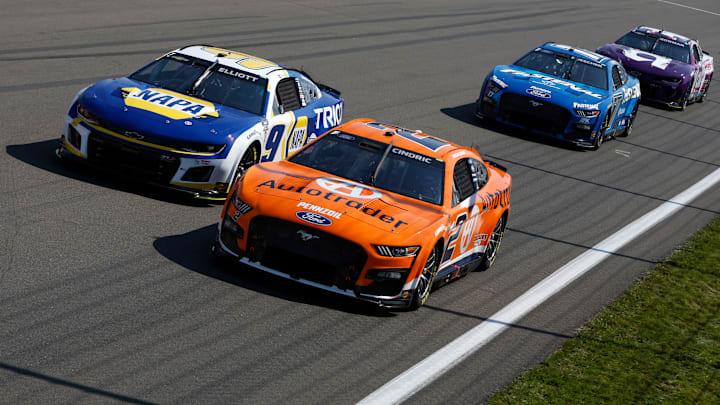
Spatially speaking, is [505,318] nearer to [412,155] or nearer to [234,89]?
[412,155]

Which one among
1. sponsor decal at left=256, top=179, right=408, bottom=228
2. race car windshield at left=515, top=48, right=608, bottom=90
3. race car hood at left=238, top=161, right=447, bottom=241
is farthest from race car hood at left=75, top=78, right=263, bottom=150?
race car windshield at left=515, top=48, right=608, bottom=90

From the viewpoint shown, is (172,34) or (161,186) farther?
(172,34)

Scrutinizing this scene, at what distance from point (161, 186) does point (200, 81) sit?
1705 millimetres

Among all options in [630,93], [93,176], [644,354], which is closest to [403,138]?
[644,354]

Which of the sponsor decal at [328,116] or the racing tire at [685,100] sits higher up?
the sponsor decal at [328,116]

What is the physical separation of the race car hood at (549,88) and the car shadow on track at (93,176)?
8.02 metres

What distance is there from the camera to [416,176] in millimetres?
8492

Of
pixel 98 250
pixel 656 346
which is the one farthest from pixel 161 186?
pixel 656 346

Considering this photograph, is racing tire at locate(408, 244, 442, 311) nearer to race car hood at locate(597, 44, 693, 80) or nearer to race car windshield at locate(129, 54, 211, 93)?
race car windshield at locate(129, 54, 211, 93)

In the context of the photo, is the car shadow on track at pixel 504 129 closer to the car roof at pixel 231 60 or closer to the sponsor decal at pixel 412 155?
the car roof at pixel 231 60

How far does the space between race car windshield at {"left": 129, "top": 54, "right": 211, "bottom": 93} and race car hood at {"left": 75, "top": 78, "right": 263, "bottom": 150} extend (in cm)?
24

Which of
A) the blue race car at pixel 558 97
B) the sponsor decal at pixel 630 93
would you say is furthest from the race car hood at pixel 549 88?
the sponsor decal at pixel 630 93

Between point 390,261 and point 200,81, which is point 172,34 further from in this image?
point 390,261

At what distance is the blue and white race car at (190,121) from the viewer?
31.0 ft
